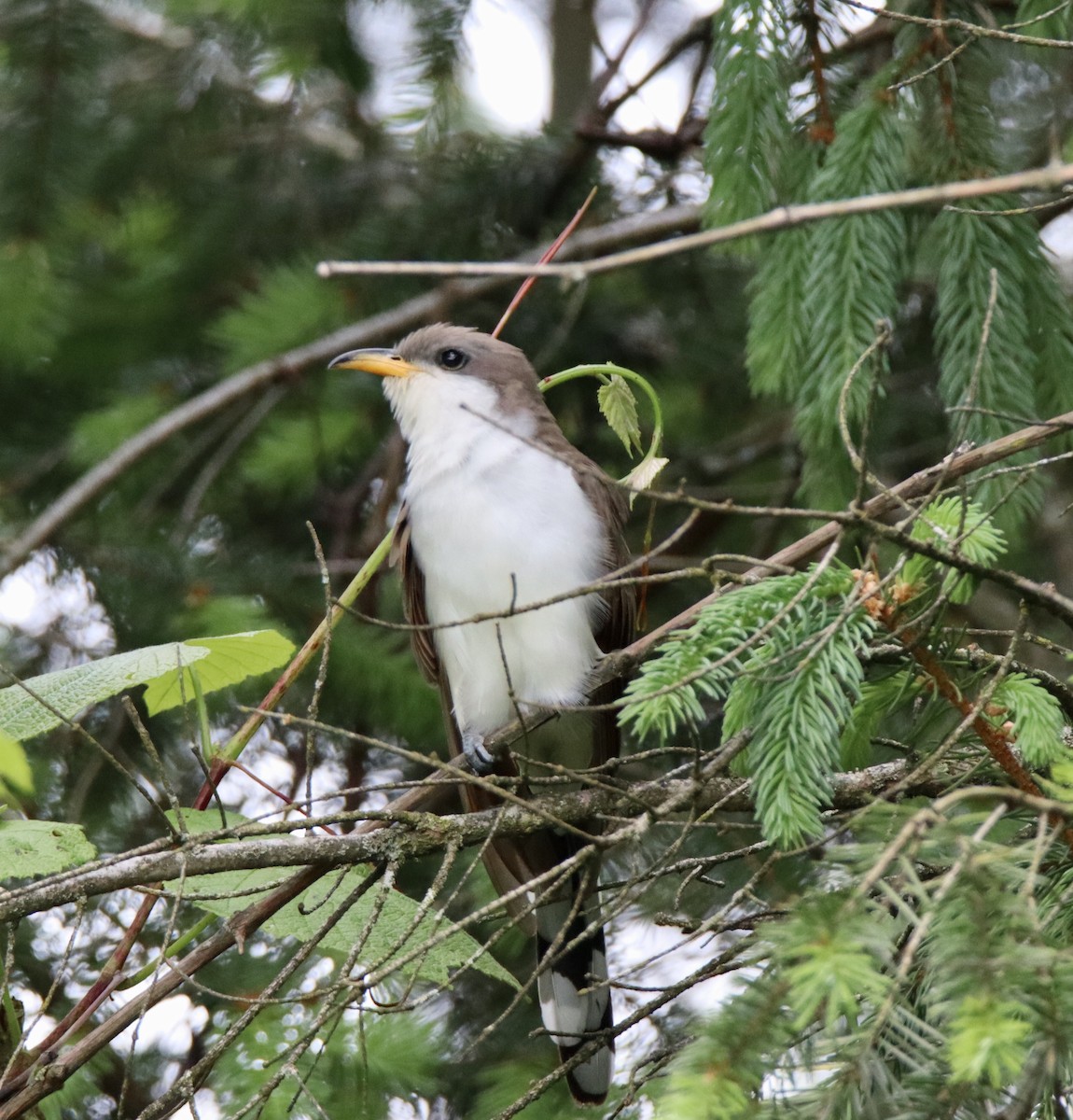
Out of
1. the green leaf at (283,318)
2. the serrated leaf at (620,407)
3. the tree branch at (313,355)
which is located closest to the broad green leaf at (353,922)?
the serrated leaf at (620,407)

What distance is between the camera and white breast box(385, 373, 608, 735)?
127 inches

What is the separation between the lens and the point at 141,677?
7.18 feet

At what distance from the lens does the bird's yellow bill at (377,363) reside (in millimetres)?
3584

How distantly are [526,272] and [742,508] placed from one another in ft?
1.49

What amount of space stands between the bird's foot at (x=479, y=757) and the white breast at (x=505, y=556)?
0.10 meters

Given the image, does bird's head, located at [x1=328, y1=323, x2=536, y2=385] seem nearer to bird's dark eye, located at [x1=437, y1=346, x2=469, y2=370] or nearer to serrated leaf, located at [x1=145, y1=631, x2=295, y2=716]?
bird's dark eye, located at [x1=437, y1=346, x2=469, y2=370]

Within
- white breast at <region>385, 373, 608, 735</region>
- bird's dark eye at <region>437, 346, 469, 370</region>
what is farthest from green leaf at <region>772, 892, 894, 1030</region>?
bird's dark eye at <region>437, 346, 469, 370</region>

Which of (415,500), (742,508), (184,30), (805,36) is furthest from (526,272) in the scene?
(184,30)

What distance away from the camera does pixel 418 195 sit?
4629mm

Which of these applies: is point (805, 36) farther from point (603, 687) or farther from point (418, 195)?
point (418, 195)

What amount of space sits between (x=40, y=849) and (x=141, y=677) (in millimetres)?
301

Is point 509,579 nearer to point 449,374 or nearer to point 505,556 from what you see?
point 505,556

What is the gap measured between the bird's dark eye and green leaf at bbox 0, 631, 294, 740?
1366mm

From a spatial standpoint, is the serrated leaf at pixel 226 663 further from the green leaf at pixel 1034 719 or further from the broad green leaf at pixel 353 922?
the green leaf at pixel 1034 719
